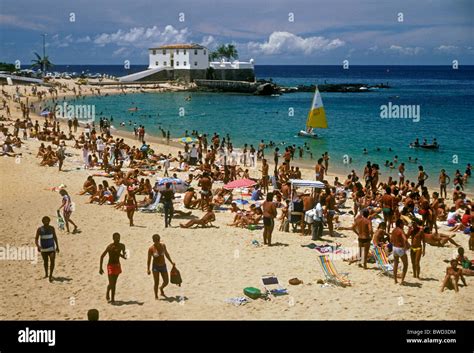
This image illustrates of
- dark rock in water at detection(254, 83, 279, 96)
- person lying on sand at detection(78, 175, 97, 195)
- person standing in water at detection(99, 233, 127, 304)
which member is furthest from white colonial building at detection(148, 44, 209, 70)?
person standing in water at detection(99, 233, 127, 304)

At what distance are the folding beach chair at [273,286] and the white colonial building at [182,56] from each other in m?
83.4

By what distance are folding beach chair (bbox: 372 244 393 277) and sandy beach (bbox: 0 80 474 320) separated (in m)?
0.19

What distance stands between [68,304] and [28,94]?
193 feet

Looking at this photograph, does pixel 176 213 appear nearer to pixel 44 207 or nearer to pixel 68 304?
pixel 44 207

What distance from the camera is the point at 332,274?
10.1 meters

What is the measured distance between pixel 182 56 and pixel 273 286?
8442 cm

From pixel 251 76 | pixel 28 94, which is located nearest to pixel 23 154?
pixel 28 94

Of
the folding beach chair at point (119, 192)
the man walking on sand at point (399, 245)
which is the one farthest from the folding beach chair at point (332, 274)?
the folding beach chair at point (119, 192)

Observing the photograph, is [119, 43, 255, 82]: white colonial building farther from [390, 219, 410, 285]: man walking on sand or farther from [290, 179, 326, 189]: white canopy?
[390, 219, 410, 285]: man walking on sand

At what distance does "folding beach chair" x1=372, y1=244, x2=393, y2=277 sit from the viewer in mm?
10414

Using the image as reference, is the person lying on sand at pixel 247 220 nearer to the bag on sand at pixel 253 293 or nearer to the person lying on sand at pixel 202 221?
the person lying on sand at pixel 202 221

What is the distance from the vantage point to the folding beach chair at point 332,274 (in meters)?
9.84

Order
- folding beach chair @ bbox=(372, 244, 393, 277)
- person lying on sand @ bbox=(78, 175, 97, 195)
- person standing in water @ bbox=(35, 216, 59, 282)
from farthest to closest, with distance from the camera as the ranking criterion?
person lying on sand @ bbox=(78, 175, 97, 195) < folding beach chair @ bbox=(372, 244, 393, 277) < person standing in water @ bbox=(35, 216, 59, 282)

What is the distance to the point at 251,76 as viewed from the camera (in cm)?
9062
